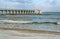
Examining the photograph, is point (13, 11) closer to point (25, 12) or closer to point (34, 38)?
point (25, 12)

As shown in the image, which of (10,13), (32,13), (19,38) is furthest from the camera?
(32,13)

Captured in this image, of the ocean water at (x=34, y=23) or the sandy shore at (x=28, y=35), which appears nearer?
the sandy shore at (x=28, y=35)

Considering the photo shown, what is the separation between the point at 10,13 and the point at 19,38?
3533cm

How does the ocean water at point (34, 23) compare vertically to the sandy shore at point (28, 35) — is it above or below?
below

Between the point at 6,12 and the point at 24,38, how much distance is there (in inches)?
1424

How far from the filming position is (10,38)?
8.30m

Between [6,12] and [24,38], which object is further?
[6,12]

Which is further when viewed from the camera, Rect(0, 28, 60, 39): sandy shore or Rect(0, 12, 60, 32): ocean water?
Rect(0, 12, 60, 32): ocean water

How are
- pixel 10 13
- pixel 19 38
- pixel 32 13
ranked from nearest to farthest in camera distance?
pixel 19 38 → pixel 10 13 → pixel 32 13

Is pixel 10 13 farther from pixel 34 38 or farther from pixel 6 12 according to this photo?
pixel 34 38

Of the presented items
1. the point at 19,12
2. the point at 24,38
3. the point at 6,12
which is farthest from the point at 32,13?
the point at 24,38

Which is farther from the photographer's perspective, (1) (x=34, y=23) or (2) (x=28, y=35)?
(1) (x=34, y=23)

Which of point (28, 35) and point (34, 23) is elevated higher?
point (28, 35)

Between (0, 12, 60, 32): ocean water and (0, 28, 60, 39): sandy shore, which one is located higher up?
(0, 28, 60, 39): sandy shore
